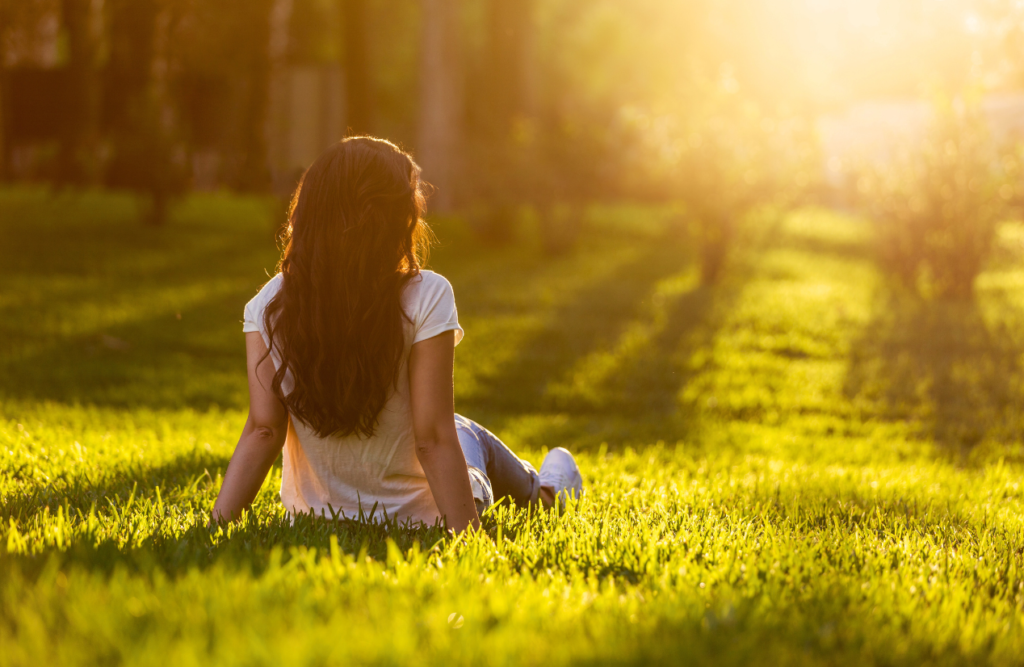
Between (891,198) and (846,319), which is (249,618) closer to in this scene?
(846,319)

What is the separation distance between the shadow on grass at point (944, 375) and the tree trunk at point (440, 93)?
35.3 feet

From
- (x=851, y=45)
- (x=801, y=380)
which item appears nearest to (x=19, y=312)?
(x=801, y=380)

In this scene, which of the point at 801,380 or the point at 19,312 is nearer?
the point at 801,380

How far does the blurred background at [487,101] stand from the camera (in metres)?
14.1

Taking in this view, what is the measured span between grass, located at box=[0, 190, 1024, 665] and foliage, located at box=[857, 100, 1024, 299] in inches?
33.7

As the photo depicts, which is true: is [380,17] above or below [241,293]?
above

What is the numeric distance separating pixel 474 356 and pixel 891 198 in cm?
839

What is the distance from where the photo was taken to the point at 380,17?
3170 centimetres

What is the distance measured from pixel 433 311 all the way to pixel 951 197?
12651 mm

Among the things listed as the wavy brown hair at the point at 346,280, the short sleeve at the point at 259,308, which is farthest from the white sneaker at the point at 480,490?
the short sleeve at the point at 259,308

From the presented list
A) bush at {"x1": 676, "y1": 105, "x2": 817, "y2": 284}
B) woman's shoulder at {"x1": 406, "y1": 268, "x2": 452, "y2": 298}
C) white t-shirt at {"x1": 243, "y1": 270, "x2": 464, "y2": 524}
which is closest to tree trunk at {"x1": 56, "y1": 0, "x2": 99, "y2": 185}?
bush at {"x1": 676, "y1": 105, "x2": 817, "y2": 284}

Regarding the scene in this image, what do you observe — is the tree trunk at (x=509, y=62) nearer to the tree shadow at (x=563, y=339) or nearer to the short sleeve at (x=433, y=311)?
the tree shadow at (x=563, y=339)

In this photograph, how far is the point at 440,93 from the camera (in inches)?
797

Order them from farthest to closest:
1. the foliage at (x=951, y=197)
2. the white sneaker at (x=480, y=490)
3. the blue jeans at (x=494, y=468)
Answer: the foliage at (x=951, y=197) → the blue jeans at (x=494, y=468) → the white sneaker at (x=480, y=490)
